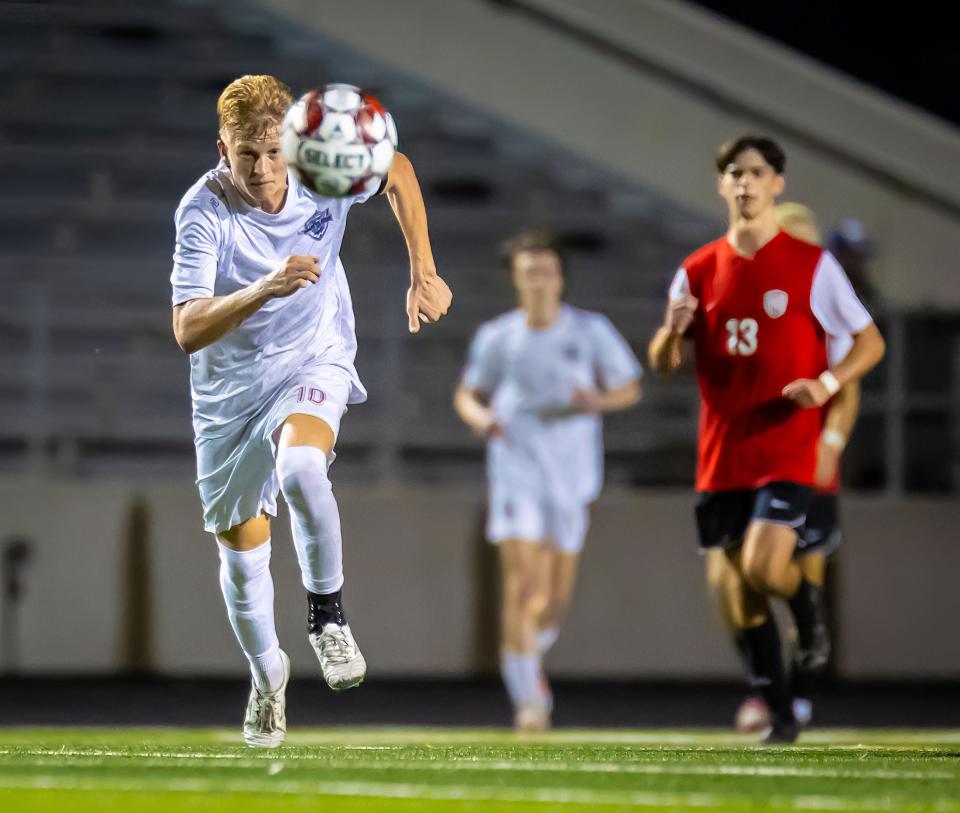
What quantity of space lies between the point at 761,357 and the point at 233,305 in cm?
244

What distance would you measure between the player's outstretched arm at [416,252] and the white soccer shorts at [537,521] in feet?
12.4

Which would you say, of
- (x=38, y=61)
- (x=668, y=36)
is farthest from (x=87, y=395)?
(x=668, y=36)

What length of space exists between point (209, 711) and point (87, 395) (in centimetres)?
396

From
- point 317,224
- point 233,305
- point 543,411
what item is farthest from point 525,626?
point 233,305

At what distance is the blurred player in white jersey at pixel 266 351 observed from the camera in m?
6.62

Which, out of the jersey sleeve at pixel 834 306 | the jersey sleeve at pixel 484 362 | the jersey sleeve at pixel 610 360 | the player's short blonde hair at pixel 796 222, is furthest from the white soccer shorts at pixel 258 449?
the jersey sleeve at pixel 610 360

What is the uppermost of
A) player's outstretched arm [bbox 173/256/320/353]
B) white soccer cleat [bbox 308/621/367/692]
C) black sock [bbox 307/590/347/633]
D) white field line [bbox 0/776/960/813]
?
player's outstretched arm [bbox 173/256/320/353]

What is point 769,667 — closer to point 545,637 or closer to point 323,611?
point 323,611

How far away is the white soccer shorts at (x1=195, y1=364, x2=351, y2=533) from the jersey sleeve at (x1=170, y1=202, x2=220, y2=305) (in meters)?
0.48

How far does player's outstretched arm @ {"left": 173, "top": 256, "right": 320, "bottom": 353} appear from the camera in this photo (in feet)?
20.6

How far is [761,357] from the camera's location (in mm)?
8039

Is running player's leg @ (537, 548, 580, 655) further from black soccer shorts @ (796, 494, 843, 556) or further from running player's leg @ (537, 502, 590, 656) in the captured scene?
black soccer shorts @ (796, 494, 843, 556)

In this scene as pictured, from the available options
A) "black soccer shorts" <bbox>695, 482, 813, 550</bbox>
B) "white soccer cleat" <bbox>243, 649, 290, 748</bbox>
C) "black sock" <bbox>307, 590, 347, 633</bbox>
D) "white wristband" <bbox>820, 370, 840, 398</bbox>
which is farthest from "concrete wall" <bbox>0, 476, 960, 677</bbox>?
"black sock" <bbox>307, 590, 347, 633</bbox>

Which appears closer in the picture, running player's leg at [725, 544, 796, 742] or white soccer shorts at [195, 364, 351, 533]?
white soccer shorts at [195, 364, 351, 533]
